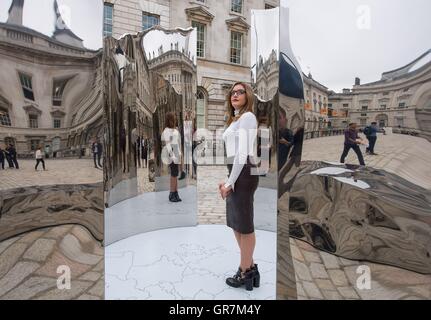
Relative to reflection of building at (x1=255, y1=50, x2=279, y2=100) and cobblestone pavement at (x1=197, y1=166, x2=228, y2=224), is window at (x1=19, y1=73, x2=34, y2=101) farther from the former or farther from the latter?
cobblestone pavement at (x1=197, y1=166, x2=228, y2=224)

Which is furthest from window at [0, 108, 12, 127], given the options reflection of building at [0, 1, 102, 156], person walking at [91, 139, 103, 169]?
Answer: person walking at [91, 139, 103, 169]

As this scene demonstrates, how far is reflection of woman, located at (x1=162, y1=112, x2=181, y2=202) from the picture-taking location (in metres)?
4.71

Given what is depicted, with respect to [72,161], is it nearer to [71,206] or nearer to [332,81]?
[71,206]

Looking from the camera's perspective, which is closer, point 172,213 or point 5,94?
point 5,94

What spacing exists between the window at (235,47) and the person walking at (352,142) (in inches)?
122

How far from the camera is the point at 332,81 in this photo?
8.04 ft

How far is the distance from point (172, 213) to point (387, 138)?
366cm

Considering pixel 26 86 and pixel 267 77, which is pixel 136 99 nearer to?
pixel 26 86

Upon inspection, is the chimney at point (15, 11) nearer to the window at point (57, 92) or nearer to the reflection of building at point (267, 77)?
the window at point (57, 92)

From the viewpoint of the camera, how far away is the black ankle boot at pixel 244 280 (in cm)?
304

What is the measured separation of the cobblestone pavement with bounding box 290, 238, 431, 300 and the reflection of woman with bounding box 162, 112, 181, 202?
2.83 metres

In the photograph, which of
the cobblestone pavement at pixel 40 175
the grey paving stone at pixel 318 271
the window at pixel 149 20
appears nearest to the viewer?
the grey paving stone at pixel 318 271

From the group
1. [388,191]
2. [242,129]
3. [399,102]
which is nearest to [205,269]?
[242,129]

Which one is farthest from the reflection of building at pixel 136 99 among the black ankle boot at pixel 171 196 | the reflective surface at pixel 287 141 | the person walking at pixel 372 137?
the person walking at pixel 372 137
